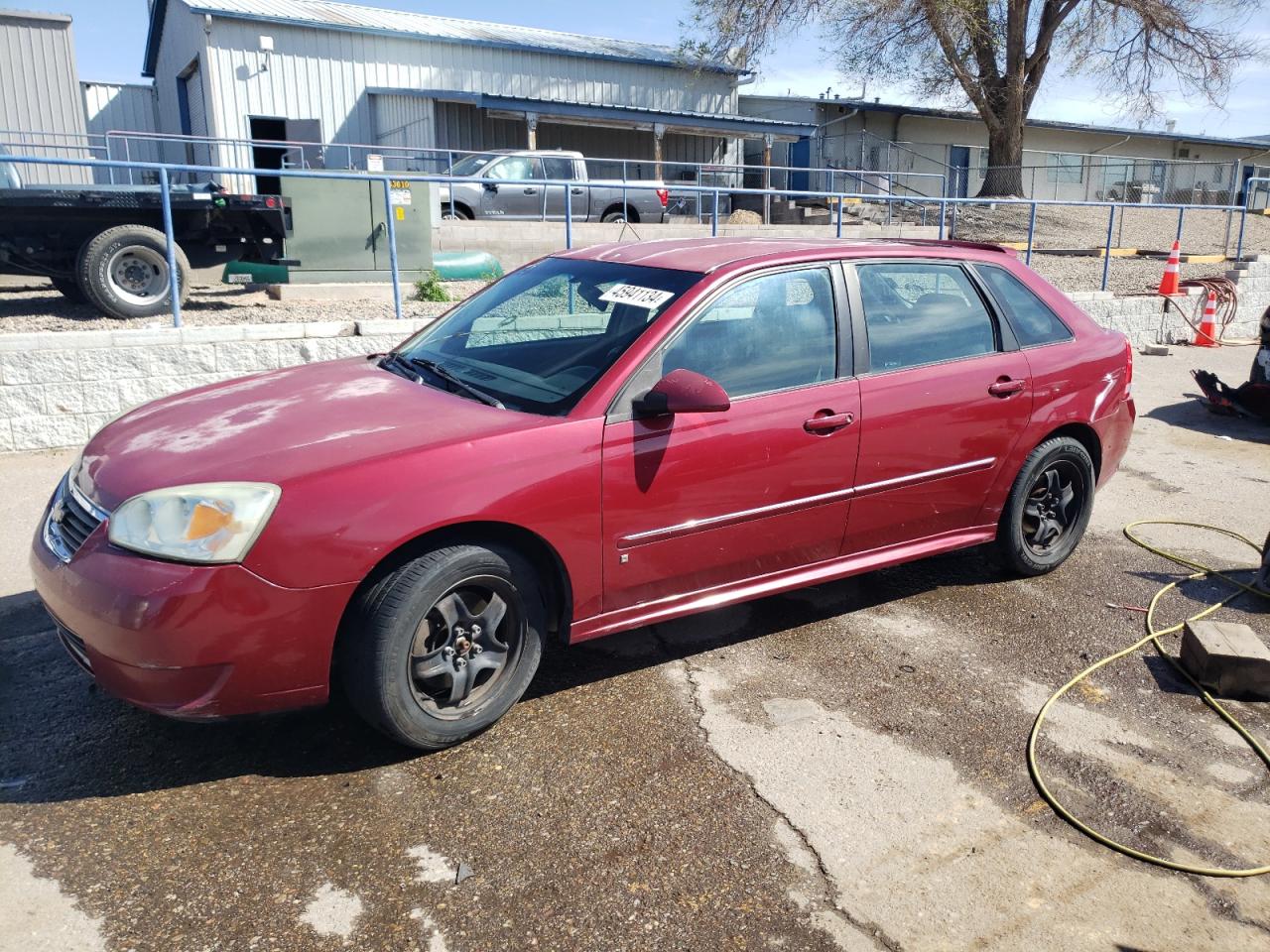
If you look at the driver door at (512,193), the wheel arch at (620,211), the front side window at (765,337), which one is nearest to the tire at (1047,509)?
the front side window at (765,337)

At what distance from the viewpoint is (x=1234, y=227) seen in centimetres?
2791

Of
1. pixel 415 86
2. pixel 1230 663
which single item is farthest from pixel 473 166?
pixel 1230 663

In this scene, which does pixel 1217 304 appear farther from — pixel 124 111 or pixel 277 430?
pixel 124 111

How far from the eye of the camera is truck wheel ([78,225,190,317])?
924 cm

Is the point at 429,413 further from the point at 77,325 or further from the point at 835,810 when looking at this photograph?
the point at 77,325

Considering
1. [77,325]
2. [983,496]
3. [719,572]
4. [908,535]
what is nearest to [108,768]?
[719,572]

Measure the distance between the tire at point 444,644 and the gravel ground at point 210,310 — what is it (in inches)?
249

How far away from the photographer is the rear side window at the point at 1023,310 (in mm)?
4766

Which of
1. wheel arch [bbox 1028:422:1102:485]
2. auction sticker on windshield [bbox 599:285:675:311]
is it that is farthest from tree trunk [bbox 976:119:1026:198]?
auction sticker on windshield [bbox 599:285:675:311]

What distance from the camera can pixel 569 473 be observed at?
342cm

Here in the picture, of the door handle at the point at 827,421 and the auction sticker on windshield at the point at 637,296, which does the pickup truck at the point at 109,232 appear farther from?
the door handle at the point at 827,421

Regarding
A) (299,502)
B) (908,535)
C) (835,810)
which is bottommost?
(835,810)

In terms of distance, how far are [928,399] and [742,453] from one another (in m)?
1.02

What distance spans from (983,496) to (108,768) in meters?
3.68
